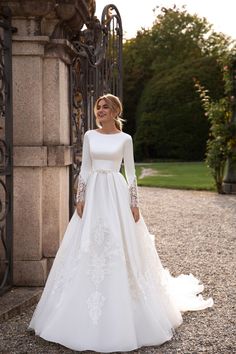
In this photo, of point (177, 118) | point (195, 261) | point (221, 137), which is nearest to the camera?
point (195, 261)

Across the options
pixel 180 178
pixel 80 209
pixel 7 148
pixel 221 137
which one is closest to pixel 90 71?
pixel 7 148

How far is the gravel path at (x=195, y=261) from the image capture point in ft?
11.3

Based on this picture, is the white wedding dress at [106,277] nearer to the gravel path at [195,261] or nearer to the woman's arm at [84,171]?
the woman's arm at [84,171]

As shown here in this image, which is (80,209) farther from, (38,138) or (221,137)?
(221,137)

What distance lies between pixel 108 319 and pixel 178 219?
18.9ft

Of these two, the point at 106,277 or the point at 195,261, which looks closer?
the point at 106,277

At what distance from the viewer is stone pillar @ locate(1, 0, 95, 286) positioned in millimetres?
4504

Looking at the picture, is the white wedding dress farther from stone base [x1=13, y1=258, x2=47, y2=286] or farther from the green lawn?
the green lawn

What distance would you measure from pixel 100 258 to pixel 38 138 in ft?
4.69

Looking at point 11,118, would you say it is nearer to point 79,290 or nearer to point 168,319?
point 79,290

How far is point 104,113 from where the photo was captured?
145 inches

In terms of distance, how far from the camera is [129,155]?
3.73 metres

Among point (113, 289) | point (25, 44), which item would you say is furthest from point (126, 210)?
point (25, 44)

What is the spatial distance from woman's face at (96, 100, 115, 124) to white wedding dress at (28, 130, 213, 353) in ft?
0.32
